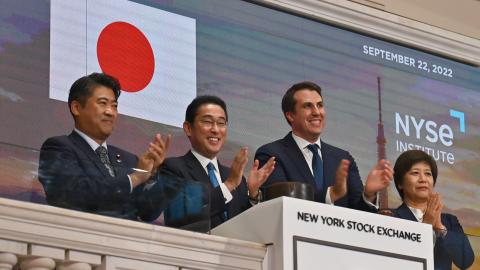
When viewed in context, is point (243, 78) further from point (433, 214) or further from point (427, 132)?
point (433, 214)

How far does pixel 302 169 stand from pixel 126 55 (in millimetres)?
2056

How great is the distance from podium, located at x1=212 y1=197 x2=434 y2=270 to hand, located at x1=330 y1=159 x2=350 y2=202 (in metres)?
0.36

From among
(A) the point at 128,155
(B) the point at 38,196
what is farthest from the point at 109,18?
(B) the point at 38,196

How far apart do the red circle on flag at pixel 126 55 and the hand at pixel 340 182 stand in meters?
2.23

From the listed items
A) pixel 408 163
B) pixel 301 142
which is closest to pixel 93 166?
pixel 301 142

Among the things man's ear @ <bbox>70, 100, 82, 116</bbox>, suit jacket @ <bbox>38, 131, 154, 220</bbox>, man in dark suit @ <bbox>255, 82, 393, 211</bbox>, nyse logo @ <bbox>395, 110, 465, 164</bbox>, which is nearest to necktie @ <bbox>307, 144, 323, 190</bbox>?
man in dark suit @ <bbox>255, 82, 393, 211</bbox>

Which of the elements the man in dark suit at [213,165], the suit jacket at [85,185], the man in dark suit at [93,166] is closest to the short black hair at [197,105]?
the man in dark suit at [213,165]

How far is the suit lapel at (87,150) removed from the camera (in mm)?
5657

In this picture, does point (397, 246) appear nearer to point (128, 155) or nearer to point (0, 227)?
point (128, 155)

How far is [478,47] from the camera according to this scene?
10.7 m

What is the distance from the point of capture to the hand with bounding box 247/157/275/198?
6.42m

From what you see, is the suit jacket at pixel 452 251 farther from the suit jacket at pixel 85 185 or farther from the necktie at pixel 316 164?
the suit jacket at pixel 85 185

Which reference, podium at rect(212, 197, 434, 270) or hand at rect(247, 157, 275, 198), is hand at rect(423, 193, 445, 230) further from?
hand at rect(247, 157, 275, 198)

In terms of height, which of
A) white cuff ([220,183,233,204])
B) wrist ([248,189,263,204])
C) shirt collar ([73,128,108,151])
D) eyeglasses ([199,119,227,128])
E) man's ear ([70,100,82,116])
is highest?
eyeglasses ([199,119,227,128])
